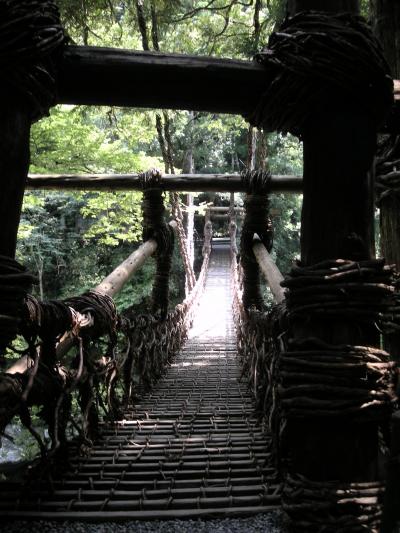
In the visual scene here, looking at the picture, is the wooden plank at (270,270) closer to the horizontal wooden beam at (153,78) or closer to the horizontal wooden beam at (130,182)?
the horizontal wooden beam at (130,182)

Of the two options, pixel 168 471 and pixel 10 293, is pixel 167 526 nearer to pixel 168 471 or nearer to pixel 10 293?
pixel 168 471

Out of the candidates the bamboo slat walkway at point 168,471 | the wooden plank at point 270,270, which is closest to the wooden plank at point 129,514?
the bamboo slat walkway at point 168,471

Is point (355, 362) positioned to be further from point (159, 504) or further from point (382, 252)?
point (382, 252)

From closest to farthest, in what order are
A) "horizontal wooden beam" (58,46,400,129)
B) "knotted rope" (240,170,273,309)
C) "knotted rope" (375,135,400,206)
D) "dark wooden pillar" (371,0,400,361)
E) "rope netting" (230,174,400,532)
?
"rope netting" (230,174,400,532) → "horizontal wooden beam" (58,46,400,129) → "knotted rope" (375,135,400,206) → "dark wooden pillar" (371,0,400,361) → "knotted rope" (240,170,273,309)

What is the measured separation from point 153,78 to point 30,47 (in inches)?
9.5

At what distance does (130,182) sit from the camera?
304 cm

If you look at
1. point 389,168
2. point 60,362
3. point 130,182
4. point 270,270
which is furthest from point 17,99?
point 130,182

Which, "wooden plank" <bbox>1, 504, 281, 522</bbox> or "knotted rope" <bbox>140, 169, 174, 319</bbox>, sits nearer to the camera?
"wooden plank" <bbox>1, 504, 281, 522</bbox>

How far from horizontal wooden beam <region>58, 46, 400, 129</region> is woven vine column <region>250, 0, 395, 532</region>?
0.05 m

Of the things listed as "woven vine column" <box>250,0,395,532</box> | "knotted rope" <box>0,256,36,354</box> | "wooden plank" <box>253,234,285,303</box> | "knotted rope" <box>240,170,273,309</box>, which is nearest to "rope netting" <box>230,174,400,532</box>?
"woven vine column" <box>250,0,395,532</box>

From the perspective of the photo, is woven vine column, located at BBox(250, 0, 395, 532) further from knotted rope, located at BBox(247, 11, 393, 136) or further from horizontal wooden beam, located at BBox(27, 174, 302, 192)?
horizontal wooden beam, located at BBox(27, 174, 302, 192)

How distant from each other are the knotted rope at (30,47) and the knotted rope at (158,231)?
6.84ft

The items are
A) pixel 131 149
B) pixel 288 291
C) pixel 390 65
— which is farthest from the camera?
pixel 131 149

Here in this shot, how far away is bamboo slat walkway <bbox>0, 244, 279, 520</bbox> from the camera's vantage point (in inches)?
38.1
